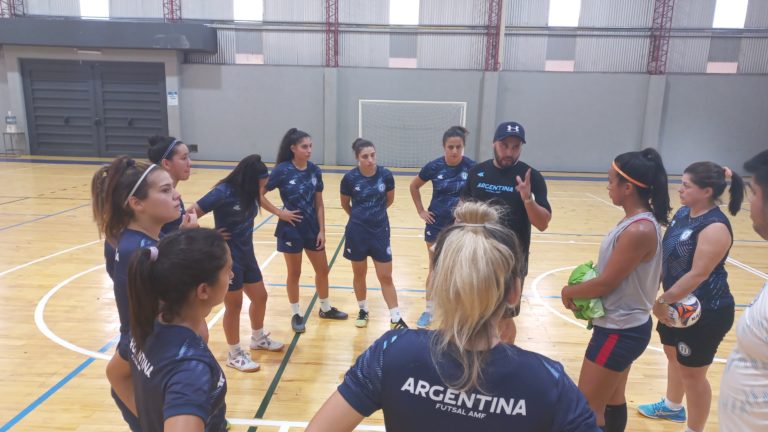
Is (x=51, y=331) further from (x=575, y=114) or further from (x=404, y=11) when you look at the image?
(x=575, y=114)

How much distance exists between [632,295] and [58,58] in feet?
58.4

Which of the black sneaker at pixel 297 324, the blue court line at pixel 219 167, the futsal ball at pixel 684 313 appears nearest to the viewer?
the futsal ball at pixel 684 313

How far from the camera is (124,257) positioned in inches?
78.4

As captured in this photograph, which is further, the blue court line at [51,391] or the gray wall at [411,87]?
the gray wall at [411,87]

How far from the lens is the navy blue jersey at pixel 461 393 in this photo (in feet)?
3.56

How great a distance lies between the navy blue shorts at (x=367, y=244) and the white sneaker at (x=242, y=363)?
1250 millimetres

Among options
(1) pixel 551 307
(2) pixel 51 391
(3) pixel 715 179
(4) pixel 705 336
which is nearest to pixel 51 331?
(2) pixel 51 391

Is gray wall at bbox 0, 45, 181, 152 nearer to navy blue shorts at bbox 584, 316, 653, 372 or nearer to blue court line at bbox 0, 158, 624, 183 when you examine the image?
blue court line at bbox 0, 158, 624, 183

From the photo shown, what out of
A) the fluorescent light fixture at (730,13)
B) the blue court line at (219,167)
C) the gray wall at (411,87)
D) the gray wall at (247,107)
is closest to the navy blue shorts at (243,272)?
the blue court line at (219,167)

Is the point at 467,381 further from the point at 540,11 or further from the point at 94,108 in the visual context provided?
the point at 94,108

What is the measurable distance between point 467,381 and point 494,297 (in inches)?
8.0

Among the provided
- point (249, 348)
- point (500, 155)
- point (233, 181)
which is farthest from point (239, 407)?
point (500, 155)

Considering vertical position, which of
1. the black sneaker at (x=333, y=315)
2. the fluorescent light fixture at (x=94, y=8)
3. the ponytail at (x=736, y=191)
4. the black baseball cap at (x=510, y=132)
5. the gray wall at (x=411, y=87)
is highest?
the fluorescent light fixture at (x=94, y=8)

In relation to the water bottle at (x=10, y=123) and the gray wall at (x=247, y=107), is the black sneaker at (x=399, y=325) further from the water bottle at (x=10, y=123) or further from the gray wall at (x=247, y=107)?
the water bottle at (x=10, y=123)
